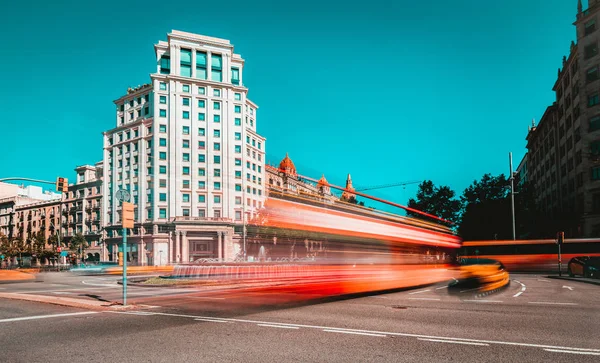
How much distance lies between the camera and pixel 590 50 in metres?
47.5

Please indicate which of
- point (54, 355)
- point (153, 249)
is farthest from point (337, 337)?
point (153, 249)

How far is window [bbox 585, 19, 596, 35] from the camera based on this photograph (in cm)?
4752

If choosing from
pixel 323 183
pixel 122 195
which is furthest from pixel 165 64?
pixel 323 183

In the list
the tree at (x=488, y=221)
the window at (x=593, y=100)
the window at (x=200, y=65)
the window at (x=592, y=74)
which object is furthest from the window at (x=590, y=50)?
the window at (x=200, y=65)

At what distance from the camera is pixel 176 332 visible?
29.5 feet

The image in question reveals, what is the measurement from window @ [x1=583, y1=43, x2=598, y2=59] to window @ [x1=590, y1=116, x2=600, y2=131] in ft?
22.4

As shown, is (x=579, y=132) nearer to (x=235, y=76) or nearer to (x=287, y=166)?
(x=287, y=166)

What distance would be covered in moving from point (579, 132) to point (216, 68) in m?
57.7

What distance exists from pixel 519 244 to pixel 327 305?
27296 millimetres

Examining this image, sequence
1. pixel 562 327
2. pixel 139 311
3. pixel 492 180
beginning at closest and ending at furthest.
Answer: pixel 562 327, pixel 139 311, pixel 492 180

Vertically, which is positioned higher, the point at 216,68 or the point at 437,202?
the point at 216,68

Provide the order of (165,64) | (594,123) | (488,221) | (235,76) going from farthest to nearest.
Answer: (235,76) < (165,64) < (488,221) < (594,123)

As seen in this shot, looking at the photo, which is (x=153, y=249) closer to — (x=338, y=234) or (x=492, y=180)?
(x=492, y=180)

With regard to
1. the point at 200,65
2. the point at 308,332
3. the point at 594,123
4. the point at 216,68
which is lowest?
the point at 308,332
